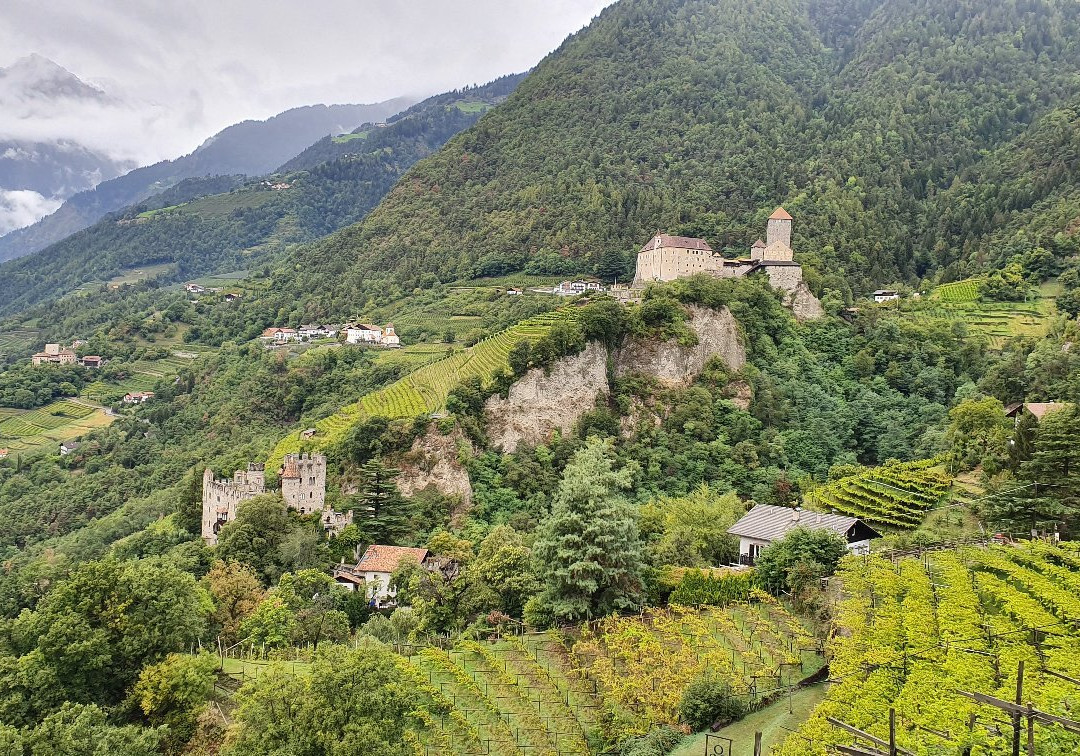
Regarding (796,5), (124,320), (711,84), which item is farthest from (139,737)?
(796,5)

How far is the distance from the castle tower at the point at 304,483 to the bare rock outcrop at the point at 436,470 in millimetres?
4446

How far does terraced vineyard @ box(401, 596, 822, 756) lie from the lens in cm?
2156

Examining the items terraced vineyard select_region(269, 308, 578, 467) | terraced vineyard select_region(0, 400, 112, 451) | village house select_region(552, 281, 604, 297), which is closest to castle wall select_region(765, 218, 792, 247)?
village house select_region(552, 281, 604, 297)

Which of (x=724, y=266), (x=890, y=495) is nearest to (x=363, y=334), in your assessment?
(x=724, y=266)

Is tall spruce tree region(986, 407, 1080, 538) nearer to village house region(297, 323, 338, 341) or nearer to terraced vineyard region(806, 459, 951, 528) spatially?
terraced vineyard region(806, 459, 951, 528)

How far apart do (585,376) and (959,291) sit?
4113cm

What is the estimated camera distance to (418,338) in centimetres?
7556

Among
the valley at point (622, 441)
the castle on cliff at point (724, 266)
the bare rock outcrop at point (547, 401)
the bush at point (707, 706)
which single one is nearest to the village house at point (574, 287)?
the valley at point (622, 441)

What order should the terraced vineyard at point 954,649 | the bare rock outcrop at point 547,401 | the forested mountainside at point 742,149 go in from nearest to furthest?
the terraced vineyard at point 954,649 < the bare rock outcrop at point 547,401 < the forested mountainside at point 742,149

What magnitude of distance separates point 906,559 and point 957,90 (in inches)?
4405

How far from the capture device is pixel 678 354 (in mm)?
57812

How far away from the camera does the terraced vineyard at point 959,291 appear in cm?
7356

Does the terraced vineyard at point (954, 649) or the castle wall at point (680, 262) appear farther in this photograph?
the castle wall at point (680, 262)

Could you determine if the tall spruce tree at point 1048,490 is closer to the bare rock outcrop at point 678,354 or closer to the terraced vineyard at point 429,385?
the bare rock outcrop at point 678,354
